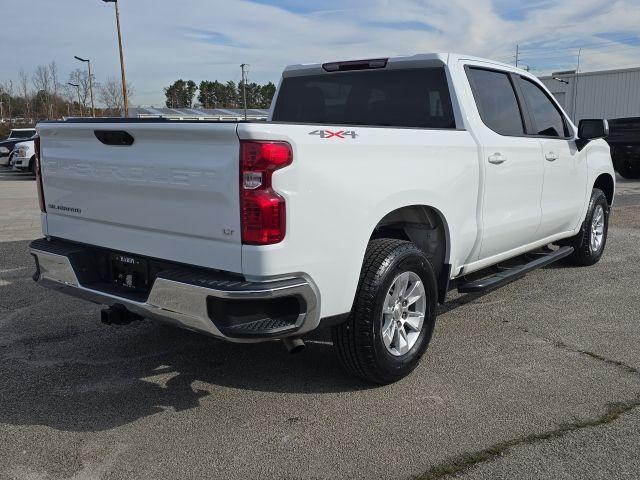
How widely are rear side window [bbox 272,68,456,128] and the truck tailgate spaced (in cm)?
198

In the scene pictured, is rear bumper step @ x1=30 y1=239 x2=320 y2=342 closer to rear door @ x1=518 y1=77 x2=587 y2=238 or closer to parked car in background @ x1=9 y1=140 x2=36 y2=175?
rear door @ x1=518 y1=77 x2=587 y2=238

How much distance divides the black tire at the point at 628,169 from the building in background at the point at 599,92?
1133 centimetres

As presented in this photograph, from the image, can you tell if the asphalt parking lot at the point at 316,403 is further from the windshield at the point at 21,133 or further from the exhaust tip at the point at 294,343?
the windshield at the point at 21,133

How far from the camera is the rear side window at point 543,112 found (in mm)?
5332

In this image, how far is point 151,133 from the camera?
3209 mm

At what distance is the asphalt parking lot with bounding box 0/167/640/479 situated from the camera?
2936 mm

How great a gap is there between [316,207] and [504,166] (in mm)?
2118

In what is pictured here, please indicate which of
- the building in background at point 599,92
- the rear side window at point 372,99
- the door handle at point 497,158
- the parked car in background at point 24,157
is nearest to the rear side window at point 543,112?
the door handle at point 497,158

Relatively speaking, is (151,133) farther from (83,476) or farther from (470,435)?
(470,435)

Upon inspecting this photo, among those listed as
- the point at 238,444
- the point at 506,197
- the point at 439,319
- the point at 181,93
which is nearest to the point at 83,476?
the point at 238,444

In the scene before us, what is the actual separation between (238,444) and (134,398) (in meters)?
0.85

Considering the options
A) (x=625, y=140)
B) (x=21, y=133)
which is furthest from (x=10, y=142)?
(x=625, y=140)

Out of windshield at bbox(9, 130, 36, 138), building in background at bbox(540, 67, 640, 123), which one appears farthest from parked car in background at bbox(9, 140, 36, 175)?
building in background at bbox(540, 67, 640, 123)

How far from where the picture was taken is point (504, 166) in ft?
15.1
